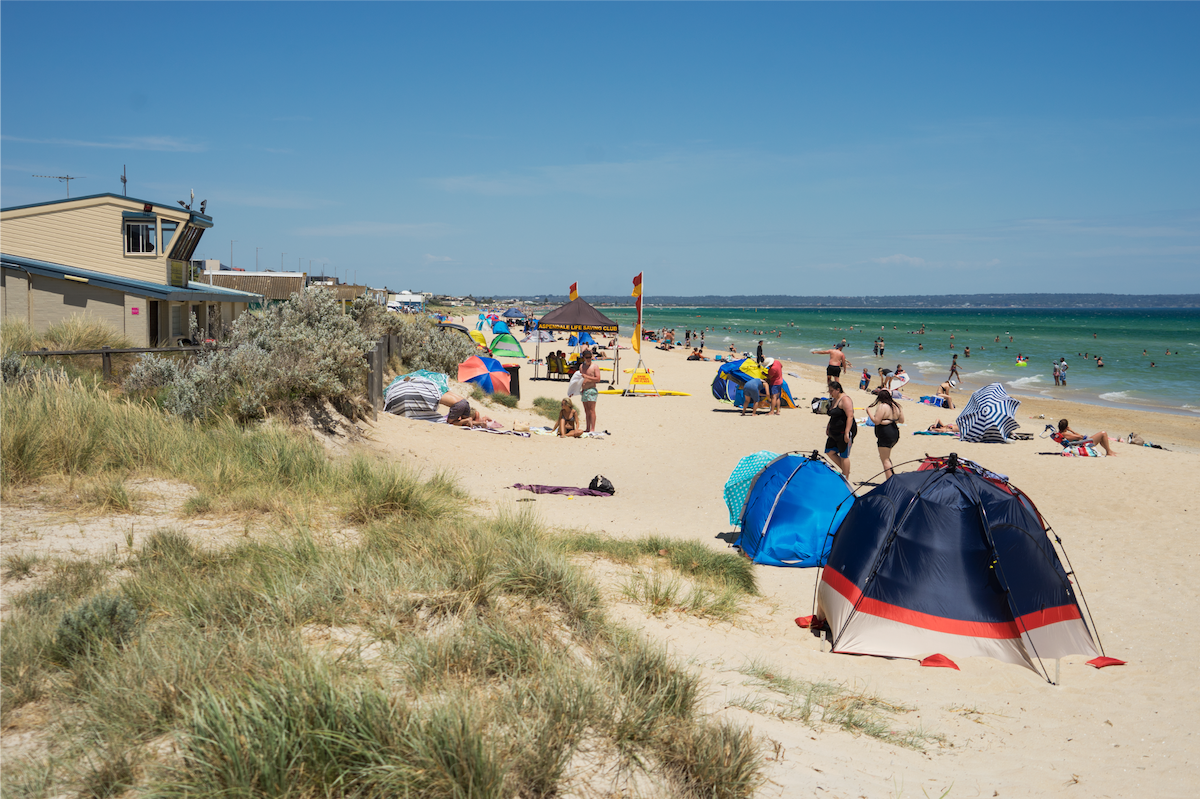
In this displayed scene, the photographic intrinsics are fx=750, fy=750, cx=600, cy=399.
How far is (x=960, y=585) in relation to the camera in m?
5.37

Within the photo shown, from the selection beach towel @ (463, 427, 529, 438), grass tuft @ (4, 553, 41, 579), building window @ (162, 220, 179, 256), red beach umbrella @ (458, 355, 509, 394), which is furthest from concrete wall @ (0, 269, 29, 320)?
grass tuft @ (4, 553, 41, 579)

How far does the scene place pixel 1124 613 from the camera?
6.41 meters

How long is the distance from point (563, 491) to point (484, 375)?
8.30 metres

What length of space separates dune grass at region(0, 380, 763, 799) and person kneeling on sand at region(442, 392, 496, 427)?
7668mm

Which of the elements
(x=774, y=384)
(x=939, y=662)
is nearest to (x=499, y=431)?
(x=774, y=384)

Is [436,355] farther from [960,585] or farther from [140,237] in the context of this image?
[960,585]

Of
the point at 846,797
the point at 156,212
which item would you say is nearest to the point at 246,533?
the point at 846,797

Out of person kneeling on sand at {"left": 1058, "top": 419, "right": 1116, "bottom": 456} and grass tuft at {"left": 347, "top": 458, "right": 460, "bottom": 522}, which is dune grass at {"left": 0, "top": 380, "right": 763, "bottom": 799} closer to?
grass tuft at {"left": 347, "top": 458, "right": 460, "bottom": 522}

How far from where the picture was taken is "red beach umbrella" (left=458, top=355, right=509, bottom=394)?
1725 centimetres

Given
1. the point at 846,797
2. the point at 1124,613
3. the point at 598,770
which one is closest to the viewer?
the point at 598,770

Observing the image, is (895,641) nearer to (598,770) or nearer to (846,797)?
(846,797)

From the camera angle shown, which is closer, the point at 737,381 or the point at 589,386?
the point at 589,386

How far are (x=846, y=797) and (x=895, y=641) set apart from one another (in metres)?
2.50

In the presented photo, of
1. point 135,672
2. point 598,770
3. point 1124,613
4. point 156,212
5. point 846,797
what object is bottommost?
point 1124,613
